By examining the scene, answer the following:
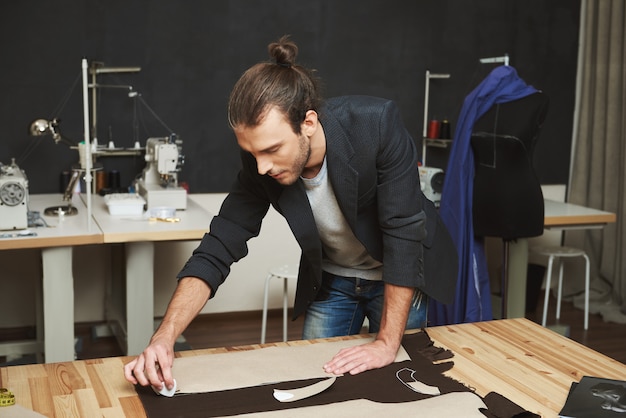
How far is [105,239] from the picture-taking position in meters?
3.00

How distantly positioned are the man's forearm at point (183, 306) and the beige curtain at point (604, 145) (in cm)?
333

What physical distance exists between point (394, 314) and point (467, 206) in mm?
1743

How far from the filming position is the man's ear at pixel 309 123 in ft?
5.56

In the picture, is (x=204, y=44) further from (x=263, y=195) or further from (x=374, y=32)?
(x=263, y=195)

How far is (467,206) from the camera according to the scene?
3488 millimetres

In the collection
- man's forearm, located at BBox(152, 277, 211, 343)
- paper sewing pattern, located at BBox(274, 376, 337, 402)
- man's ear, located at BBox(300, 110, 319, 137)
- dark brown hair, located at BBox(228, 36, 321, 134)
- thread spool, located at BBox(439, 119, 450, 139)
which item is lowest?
paper sewing pattern, located at BBox(274, 376, 337, 402)

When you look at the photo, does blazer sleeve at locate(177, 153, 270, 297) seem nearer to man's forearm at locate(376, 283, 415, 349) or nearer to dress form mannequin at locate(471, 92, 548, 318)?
man's forearm at locate(376, 283, 415, 349)

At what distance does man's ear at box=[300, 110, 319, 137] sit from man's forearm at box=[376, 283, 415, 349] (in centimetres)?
43

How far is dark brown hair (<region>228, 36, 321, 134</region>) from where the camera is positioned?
62.9 inches

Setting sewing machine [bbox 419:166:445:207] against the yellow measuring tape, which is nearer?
the yellow measuring tape

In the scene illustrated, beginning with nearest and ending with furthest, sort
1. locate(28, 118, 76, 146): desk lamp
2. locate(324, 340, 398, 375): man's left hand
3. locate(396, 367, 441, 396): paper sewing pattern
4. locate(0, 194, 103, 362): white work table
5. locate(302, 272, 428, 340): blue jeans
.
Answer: locate(396, 367, 441, 396): paper sewing pattern, locate(324, 340, 398, 375): man's left hand, locate(302, 272, 428, 340): blue jeans, locate(0, 194, 103, 362): white work table, locate(28, 118, 76, 146): desk lamp

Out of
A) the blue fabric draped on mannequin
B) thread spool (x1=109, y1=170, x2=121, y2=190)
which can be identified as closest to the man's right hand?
the blue fabric draped on mannequin

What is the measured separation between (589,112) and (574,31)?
53 cm

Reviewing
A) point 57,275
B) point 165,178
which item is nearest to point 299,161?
point 57,275
